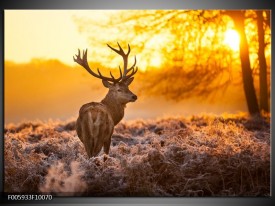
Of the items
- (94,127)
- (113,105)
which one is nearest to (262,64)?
(113,105)

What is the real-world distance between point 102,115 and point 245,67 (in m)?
5.07

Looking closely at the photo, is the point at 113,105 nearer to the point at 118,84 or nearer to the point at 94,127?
the point at 118,84

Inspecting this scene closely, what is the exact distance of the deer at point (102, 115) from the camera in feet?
32.5

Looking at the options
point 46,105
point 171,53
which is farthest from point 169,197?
point 171,53

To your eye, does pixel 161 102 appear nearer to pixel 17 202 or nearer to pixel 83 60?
pixel 83 60

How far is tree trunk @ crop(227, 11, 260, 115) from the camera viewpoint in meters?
13.8

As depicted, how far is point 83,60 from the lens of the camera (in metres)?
11.0

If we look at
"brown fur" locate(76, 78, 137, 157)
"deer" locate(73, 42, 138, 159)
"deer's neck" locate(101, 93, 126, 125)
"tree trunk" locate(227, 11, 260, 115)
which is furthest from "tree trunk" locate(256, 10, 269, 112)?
"brown fur" locate(76, 78, 137, 157)

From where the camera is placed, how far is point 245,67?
14172mm

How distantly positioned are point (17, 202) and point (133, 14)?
16.2ft

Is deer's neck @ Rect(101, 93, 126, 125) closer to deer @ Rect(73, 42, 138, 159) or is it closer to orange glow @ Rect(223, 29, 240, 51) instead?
deer @ Rect(73, 42, 138, 159)

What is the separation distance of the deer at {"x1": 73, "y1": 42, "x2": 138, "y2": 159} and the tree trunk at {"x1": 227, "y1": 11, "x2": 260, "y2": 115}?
3645 mm

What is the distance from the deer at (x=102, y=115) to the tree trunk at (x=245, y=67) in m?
3.65

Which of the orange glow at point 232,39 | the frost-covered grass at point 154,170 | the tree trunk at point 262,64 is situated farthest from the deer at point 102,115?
the tree trunk at point 262,64
